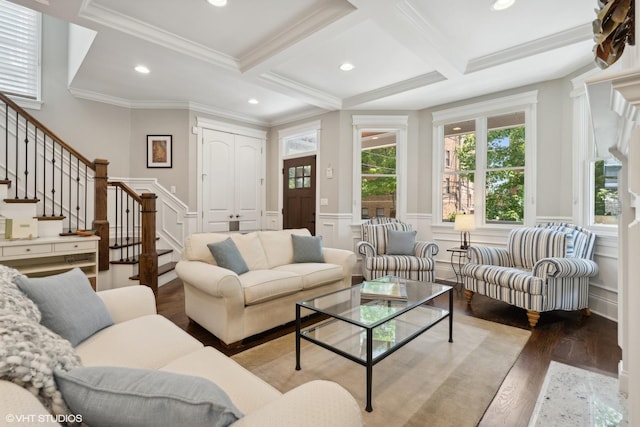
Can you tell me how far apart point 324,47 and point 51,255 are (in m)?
3.38

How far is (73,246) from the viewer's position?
3.00 m

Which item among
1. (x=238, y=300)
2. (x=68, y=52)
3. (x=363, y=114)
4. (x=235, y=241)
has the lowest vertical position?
(x=238, y=300)

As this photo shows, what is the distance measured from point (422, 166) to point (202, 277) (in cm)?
382

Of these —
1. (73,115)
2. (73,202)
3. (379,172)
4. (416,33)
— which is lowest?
(73,202)

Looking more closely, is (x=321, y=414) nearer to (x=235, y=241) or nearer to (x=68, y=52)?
(x=235, y=241)

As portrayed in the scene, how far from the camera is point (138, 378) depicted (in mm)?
714

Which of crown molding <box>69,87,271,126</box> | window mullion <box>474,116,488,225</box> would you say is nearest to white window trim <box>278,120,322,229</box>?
crown molding <box>69,87,271,126</box>

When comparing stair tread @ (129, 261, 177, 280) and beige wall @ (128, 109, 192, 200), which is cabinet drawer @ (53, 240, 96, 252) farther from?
beige wall @ (128, 109, 192, 200)

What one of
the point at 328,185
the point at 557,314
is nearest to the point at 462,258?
the point at 557,314

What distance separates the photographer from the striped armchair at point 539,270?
2.82 metres

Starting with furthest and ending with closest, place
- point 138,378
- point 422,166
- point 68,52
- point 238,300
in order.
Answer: point 422,166
point 68,52
point 238,300
point 138,378

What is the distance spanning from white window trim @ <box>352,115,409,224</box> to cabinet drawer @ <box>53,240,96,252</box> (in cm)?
346

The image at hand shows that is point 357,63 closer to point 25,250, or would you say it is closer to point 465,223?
point 465,223

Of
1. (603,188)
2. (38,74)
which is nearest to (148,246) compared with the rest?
(38,74)
